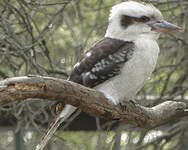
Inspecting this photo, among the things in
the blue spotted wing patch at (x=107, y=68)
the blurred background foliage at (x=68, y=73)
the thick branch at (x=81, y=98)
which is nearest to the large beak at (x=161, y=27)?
the blue spotted wing patch at (x=107, y=68)

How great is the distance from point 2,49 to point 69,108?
3.65 ft

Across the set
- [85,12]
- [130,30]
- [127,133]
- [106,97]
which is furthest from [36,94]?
[85,12]

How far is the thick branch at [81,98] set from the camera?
2.64m

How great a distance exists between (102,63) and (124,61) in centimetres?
15

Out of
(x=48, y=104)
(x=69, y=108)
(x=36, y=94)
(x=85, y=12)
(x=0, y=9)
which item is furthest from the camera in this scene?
(x=85, y=12)

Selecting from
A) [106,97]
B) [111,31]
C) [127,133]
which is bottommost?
[127,133]

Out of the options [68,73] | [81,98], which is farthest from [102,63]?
[68,73]

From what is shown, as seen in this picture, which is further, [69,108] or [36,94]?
[69,108]

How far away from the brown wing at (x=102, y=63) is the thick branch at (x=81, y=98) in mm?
261

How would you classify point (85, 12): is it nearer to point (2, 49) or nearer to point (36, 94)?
point (2, 49)

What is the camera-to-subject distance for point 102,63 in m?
3.59

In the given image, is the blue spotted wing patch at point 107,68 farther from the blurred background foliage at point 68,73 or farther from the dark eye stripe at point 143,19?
the blurred background foliage at point 68,73

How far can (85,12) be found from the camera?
230 inches

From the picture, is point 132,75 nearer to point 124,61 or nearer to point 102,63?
point 124,61
